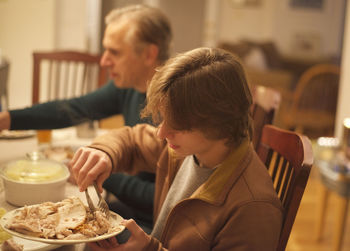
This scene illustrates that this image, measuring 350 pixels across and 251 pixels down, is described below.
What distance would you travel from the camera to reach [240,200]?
32.5 inches

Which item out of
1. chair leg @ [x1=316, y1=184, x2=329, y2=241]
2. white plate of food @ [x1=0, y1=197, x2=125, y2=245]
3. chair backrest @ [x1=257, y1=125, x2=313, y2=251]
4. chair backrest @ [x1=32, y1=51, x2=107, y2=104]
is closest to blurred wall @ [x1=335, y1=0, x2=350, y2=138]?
chair leg @ [x1=316, y1=184, x2=329, y2=241]

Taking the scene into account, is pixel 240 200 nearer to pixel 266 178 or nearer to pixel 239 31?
pixel 266 178

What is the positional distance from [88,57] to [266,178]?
1.71 metres

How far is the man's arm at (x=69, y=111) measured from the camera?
4.97 feet

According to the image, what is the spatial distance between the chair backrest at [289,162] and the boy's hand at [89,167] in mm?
408

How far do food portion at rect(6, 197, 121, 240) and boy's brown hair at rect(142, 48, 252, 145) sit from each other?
23cm

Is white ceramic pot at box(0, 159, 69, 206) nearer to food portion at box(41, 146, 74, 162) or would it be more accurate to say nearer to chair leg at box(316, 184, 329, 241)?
food portion at box(41, 146, 74, 162)

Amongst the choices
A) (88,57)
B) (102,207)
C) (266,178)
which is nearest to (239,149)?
(266,178)

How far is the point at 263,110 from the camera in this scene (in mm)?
1391

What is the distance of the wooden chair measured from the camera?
4758 millimetres

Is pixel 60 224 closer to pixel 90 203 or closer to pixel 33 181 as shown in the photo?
pixel 90 203

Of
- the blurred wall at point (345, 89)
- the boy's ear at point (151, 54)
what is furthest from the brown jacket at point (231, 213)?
the blurred wall at point (345, 89)

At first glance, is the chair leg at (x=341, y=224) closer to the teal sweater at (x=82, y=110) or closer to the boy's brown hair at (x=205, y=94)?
the teal sweater at (x=82, y=110)

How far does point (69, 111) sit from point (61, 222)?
3.23 feet
